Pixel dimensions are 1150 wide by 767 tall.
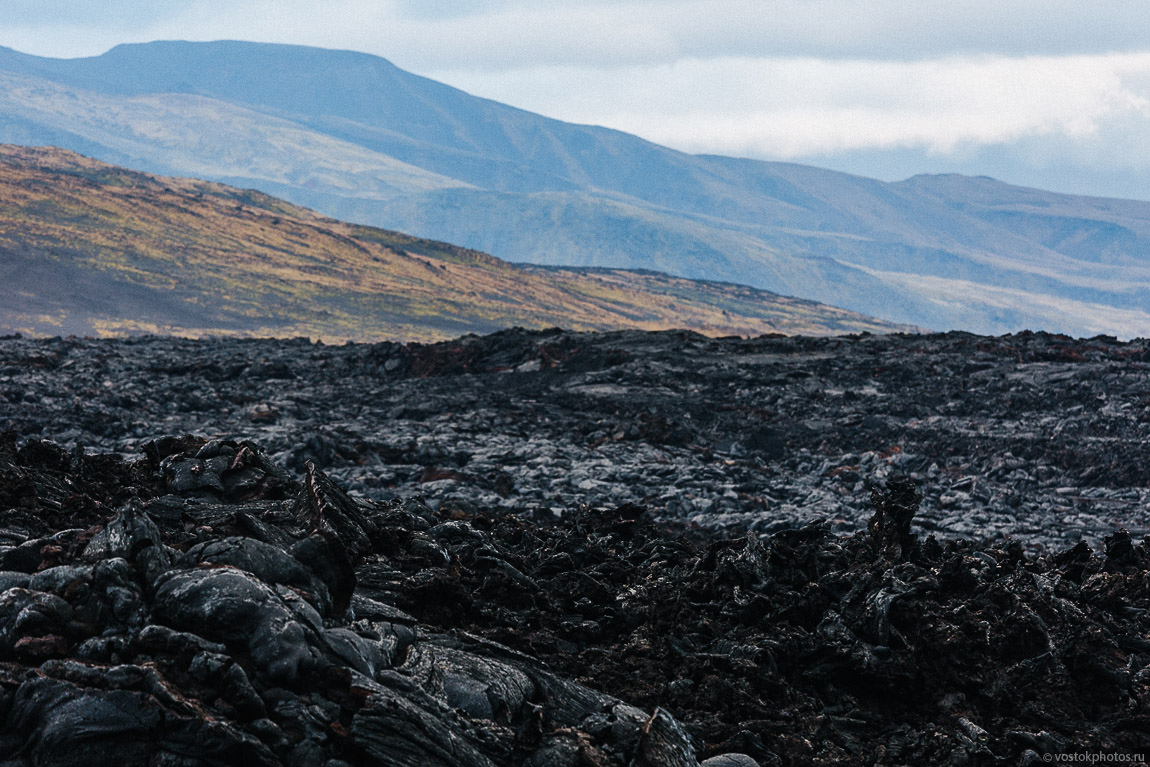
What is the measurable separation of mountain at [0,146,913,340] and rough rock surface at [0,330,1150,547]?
2073 inches

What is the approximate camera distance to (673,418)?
107ft

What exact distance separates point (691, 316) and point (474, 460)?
146m

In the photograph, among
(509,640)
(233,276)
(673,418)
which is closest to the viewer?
(509,640)

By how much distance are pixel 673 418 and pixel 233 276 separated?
313ft

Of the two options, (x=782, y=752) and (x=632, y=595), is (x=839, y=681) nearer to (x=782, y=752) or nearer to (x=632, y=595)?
(x=782, y=752)

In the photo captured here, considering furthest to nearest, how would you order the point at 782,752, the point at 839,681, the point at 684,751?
the point at 839,681 → the point at 782,752 → the point at 684,751

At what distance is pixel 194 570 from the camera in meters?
7.51

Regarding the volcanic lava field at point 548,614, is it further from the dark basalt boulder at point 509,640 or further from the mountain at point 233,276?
the mountain at point 233,276

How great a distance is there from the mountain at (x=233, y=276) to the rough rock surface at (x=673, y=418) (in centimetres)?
5266

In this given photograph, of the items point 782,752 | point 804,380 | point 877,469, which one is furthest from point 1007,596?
point 804,380

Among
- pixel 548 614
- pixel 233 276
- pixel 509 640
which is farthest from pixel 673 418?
pixel 233 276

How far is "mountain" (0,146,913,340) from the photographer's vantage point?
9356 centimetres

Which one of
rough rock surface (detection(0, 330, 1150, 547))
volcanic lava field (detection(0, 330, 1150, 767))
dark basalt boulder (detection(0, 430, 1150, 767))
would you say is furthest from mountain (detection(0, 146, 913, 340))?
dark basalt boulder (detection(0, 430, 1150, 767))

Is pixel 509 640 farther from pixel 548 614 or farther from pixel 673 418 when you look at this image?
pixel 673 418
